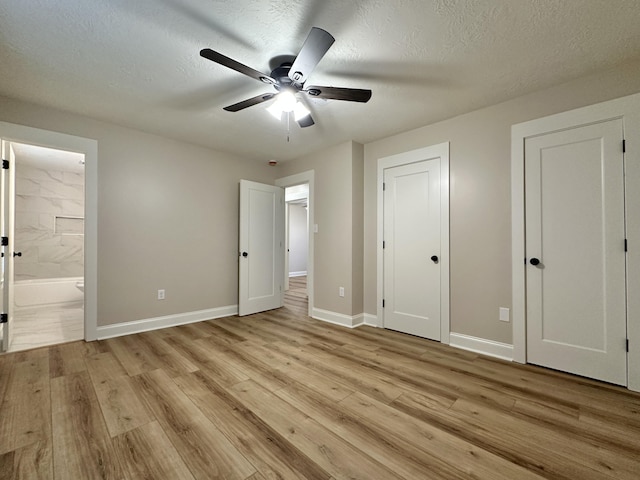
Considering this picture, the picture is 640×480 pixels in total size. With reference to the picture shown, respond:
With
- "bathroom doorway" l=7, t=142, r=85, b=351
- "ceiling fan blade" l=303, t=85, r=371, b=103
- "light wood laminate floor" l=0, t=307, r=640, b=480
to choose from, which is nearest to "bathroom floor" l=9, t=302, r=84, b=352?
"bathroom doorway" l=7, t=142, r=85, b=351

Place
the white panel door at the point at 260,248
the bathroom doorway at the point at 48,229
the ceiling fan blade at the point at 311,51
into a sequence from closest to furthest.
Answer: the ceiling fan blade at the point at 311,51 < the white panel door at the point at 260,248 < the bathroom doorway at the point at 48,229

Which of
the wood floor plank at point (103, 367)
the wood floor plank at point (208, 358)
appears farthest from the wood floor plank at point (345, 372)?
the wood floor plank at point (103, 367)

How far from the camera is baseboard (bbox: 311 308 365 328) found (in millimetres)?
3556

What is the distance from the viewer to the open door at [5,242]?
2656 millimetres

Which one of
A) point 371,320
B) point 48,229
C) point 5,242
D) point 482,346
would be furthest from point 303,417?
point 48,229

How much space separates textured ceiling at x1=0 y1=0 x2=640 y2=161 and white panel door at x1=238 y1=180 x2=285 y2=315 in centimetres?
157

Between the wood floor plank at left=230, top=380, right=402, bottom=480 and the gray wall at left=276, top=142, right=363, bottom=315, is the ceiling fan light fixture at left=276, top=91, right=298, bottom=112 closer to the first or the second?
the gray wall at left=276, top=142, right=363, bottom=315

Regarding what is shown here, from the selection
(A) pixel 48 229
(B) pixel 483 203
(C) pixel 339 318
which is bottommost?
(C) pixel 339 318

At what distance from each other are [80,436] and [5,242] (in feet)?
8.08

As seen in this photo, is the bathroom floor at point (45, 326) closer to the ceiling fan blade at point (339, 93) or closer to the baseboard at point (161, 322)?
the baseboard at point (161, 322)

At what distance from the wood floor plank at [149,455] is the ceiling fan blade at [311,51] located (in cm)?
223

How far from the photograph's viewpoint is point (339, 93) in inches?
76.8

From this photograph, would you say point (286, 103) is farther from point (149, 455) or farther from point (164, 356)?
point (164, 356)

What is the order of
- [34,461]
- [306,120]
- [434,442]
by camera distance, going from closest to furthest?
[34,461] < [434,442] < [306,120]
